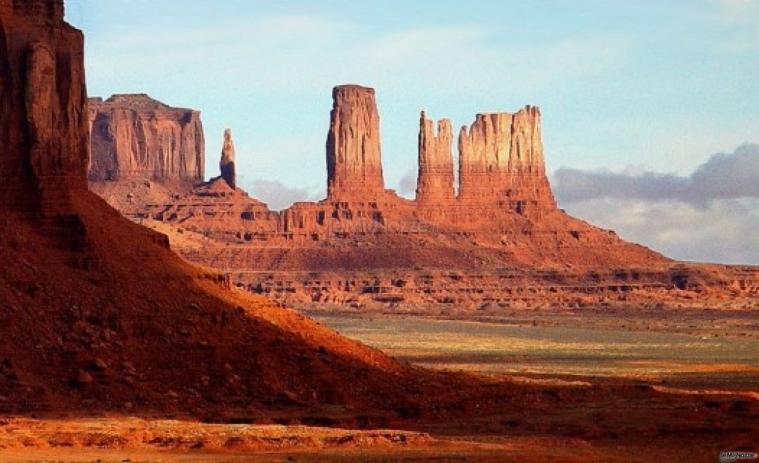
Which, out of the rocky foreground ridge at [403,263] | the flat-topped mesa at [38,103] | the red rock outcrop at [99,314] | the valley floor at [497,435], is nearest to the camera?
the valley floor at [497,435]

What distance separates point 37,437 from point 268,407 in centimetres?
859

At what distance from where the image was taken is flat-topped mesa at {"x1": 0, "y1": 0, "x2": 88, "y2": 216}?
173 ft

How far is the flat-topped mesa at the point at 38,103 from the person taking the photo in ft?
173

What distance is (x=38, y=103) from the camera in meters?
52.7

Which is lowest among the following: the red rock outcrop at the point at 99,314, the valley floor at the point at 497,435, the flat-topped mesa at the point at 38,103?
the valley floor at the point at 497,435

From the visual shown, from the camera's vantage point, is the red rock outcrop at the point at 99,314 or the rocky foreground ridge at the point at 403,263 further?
the rocky foreground ridge at the point at 403,263

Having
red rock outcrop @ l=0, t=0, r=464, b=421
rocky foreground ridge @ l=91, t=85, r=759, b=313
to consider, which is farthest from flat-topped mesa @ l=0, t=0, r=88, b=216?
rocky foreground ridge @ l=91, t=85, r=759, b=313

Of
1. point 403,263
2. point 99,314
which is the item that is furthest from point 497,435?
point 403,263

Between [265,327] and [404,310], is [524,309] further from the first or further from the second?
[265,327]

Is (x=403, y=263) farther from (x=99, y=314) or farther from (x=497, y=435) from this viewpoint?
(x=497, y=435)

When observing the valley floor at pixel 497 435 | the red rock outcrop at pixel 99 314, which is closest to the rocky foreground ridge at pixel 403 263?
the valley floor at pixel 497 435

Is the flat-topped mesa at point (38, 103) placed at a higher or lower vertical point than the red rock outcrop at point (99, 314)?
higher

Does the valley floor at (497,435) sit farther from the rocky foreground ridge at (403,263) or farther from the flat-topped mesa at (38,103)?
the rocky foreground ridge at (403,263)

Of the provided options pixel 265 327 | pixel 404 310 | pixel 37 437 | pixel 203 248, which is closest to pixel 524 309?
pixel 404 310
